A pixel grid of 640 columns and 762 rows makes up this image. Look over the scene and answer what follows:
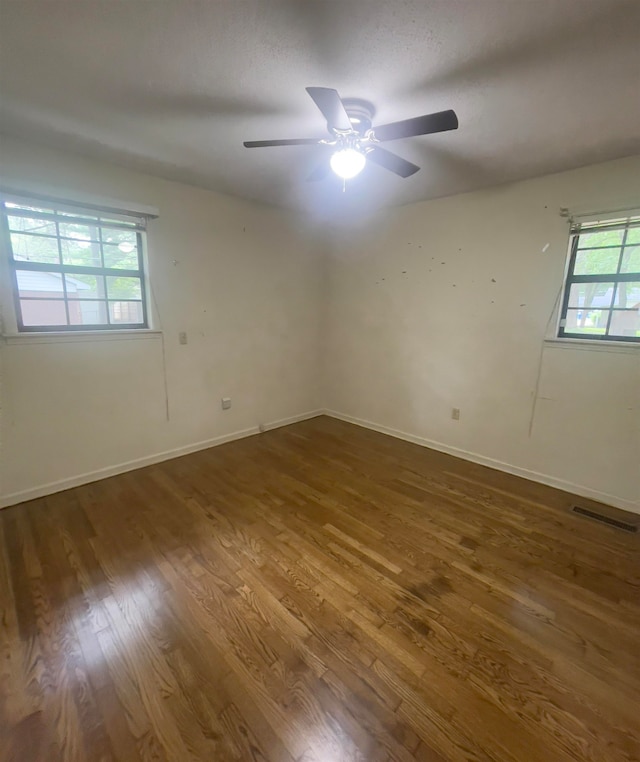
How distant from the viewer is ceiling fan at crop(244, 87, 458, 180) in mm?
1497

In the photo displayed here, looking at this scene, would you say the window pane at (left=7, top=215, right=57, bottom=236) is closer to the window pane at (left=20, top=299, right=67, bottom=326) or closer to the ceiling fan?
the window pane at (left=20, top=299, right=67, bottom=326)

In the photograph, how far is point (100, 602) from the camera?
5.60 ft

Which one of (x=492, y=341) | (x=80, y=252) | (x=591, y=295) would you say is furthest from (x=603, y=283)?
(x=80, y=252)

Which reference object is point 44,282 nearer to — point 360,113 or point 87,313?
point 87,313

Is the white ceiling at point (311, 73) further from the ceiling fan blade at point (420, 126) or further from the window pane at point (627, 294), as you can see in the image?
the window pane at point (627, 294)

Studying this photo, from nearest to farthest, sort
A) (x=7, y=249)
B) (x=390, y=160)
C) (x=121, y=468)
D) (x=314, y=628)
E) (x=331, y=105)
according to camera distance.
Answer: (x=331, y=105), (x=314, y=628), (x=390, y=160), (x=7, y=249), (x=121, y=468)

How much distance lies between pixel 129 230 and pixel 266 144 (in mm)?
1633

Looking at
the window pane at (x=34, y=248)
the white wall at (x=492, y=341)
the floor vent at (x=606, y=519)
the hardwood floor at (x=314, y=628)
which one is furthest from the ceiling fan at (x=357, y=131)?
the floor vent at (x=606, y=519)

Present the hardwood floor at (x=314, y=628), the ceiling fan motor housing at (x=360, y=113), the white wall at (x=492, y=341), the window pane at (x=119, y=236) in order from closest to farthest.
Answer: the hardwood floor at (x=314, y=628)
the ceiling fan motor housing at (x=360, y=113)
the white wall at (x=492, y=341)
the window pane at (x=119, y=236)

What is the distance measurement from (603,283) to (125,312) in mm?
3814

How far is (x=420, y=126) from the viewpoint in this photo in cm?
158

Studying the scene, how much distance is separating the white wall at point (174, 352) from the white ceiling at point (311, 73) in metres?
0.56

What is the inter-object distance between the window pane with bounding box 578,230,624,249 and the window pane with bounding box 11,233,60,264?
3.95 m

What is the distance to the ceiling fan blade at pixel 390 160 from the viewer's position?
6.38 ft
